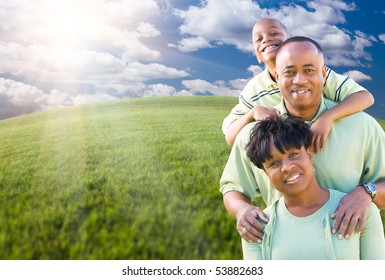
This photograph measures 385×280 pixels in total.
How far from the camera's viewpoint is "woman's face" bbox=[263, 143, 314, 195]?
1753 millimetres

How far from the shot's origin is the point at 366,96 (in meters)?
2.01

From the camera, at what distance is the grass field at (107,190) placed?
2.28 meters

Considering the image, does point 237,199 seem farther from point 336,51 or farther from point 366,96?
point 336,51

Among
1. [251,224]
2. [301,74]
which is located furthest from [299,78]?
[251,224]

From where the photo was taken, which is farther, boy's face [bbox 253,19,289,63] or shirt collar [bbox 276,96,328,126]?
boy's face [bbox 253,19,289,63]

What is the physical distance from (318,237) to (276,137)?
0.39 metres

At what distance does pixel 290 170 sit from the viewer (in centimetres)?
175

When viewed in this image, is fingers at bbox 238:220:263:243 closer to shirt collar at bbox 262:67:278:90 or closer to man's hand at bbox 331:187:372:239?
man's hand at bbox 331:187:372:239

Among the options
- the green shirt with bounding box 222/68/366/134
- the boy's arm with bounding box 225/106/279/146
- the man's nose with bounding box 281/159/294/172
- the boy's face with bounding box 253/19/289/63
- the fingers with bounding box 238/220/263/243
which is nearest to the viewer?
the man's nose with bounding box 281/159/294/172

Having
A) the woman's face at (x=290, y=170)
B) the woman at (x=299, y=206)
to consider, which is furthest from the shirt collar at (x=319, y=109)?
the woman's face at (x=290, y=170)

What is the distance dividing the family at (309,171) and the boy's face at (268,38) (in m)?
0.33

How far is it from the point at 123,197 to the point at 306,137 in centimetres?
116

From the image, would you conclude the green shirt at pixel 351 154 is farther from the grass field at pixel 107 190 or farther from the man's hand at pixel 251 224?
the grass field at pixel 107 190

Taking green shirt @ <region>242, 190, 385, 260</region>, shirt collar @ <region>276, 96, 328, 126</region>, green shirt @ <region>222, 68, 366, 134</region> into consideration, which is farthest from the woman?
green shirt @ <region>222, 68, 366, 134</region>
